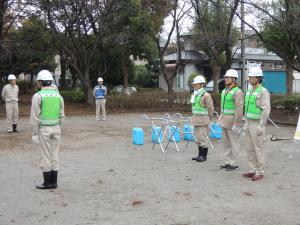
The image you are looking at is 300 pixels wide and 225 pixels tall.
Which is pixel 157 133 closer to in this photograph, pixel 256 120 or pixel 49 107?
pixel 256 120

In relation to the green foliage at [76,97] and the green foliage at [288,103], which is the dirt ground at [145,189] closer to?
the green foliage at [288,103]

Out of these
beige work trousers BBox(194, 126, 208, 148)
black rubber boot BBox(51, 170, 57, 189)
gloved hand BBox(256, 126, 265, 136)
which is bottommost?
black rubber boot BBox(51, 170, 57, 189)

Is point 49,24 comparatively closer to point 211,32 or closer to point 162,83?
point 211,32

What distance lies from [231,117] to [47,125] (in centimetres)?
353

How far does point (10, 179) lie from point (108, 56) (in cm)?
2822

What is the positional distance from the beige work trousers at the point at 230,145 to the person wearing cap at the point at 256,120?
0.72m

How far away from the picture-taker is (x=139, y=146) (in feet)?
41.1

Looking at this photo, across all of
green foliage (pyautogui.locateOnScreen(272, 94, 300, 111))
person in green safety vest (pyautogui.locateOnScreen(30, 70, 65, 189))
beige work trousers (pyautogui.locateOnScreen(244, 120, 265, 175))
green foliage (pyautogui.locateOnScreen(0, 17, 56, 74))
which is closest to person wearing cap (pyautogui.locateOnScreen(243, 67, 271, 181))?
beige work trousers (pyautogui.locateOnScreen(244, 120, 265, 175))

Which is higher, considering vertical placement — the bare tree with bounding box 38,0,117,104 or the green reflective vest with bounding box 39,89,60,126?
the bare tree with bounding box 38,0,117,104

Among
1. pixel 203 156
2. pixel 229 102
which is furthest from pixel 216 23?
pixel 229 102

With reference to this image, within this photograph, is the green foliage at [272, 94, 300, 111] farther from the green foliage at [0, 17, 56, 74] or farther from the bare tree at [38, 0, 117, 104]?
the green foliage at [0, 17, 56, 74]

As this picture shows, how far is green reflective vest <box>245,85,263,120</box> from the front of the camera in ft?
26.9

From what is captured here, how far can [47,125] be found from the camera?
7578mm

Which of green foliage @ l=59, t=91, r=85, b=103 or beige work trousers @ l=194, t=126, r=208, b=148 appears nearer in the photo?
beige work trousers @ l=194, t=126, r=208, b=148
